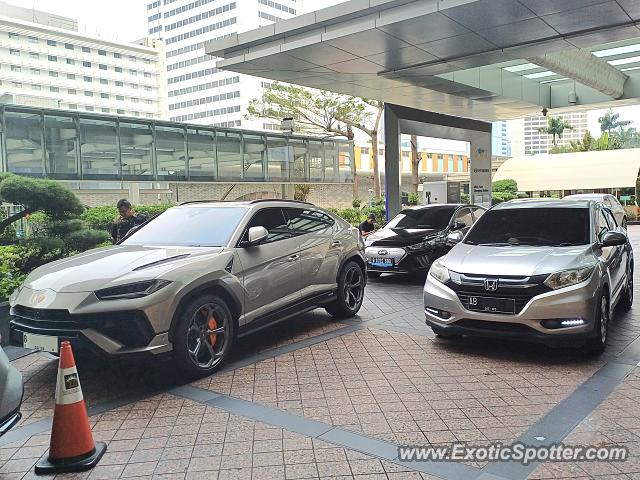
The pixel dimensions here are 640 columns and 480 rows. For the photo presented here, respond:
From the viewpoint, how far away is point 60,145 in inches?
694

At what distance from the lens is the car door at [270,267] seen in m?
5.59

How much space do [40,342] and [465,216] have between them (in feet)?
29.4

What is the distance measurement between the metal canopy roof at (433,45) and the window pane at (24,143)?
782 cm

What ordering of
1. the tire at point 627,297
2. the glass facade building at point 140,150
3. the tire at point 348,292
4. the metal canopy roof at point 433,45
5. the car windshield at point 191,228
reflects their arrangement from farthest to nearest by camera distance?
the glass facade building at point 140,150 < the metal canopy roof at point 433,45 < the tire at point 627,297 < the tire at point 348,292 < the car windshield at point 191,228

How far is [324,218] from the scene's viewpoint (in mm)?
7250

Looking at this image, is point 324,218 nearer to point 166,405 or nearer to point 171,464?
point 166,405

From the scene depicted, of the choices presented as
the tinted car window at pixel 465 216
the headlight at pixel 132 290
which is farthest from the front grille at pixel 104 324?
the tinted car window at pixel 465 216

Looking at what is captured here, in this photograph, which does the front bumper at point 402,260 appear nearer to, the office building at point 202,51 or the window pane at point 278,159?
the window pane at point 278,159

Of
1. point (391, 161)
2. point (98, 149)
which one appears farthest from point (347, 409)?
point (98, 149)

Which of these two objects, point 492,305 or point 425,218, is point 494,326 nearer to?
point 492,305

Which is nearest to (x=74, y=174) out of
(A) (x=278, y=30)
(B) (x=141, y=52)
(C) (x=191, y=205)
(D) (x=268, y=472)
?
(A) (x=278, y=30)

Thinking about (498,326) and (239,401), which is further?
(498,326)

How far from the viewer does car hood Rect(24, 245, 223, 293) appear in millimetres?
4594

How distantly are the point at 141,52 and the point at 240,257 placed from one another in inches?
4964
